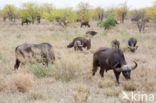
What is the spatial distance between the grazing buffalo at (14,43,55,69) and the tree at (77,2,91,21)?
47.0 metres

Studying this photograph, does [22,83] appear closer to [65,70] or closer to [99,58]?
[65,70]

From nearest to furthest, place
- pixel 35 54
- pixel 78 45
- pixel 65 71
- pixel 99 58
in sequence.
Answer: pixel 65 71, pixel 99 58, pixel 35 54, pixel 78 45

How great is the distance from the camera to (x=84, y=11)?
186ft

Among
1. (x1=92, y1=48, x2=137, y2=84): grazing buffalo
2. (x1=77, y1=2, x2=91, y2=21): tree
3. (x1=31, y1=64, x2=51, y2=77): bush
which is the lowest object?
(x1=31, y1=64, x2=51, y2=77): bush

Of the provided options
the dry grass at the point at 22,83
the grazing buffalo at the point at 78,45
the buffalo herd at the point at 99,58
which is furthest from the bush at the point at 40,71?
the grazing buffalo at the point at 78,45

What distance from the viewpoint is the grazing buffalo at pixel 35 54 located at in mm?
8070

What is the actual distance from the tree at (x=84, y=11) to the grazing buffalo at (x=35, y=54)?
46956 millimetres

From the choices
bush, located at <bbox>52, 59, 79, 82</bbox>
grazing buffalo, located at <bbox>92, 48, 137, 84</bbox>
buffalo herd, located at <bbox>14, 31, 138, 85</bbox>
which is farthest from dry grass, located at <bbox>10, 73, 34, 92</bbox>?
grazing buffalo, located at <bbox>92, 48, 137, 84</bbox>

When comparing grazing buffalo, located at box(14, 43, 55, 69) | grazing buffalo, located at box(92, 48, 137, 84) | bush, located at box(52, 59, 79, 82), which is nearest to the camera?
grazing buffalo, located at box(92, 48, 137, 84)

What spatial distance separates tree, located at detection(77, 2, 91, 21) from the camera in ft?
179

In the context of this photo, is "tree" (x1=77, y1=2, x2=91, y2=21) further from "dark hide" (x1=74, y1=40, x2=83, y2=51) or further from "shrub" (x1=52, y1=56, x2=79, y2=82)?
"shrub" (x1=52, y1=56, x2=79, y2=82)

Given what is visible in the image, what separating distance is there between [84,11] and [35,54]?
1976 inches

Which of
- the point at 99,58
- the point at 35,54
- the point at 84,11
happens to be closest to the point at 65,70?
the point at 99,58

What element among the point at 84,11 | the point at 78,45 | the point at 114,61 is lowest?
the point at 78,45
